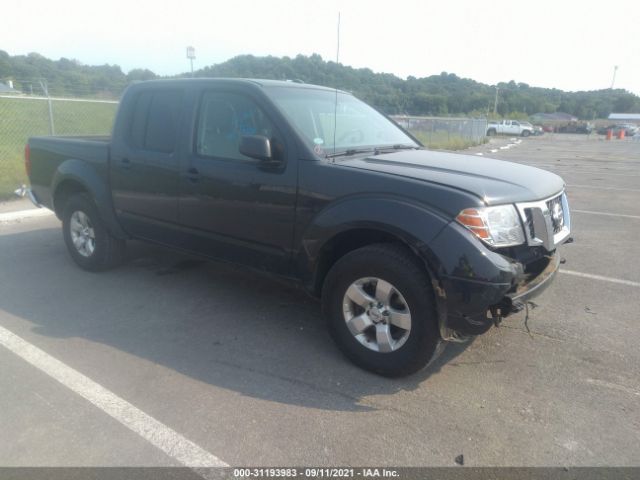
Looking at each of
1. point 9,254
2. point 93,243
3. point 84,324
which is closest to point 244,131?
point 84,324

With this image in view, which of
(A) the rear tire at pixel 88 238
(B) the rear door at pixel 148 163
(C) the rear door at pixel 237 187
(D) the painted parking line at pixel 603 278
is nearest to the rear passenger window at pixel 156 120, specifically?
(B) the rear door at pixel 148 163

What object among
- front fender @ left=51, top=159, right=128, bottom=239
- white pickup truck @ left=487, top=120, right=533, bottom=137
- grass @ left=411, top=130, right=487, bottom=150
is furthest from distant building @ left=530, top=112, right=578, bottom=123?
front fender @ left=51, top=159, right=128, bottom=239

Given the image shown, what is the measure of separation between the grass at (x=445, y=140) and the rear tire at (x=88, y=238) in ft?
57.5

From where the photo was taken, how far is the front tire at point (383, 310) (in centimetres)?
308

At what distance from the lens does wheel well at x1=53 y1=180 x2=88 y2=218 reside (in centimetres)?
529

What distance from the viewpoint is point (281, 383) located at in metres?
3.25

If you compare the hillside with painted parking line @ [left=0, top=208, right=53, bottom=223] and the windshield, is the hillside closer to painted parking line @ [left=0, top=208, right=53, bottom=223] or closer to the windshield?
the windshield

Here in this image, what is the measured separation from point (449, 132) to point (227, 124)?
889 inches

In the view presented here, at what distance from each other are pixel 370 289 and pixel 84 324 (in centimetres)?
236

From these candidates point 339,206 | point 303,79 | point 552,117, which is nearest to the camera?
point 339,206

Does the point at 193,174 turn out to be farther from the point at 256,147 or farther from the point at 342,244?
the point at 342,244

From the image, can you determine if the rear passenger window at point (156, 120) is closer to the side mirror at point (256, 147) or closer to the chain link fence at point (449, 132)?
the side mirror at point (256, 147)

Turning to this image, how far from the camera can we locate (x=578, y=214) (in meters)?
8.62

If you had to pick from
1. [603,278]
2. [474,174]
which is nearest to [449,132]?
[603,278]
